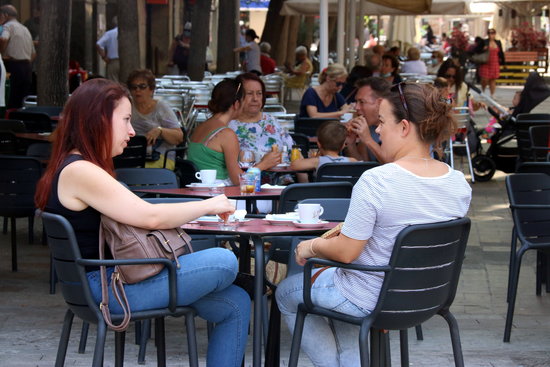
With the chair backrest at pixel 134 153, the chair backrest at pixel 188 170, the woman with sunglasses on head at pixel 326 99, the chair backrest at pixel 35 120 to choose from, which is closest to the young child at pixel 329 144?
the chair backrest at pixel 188 170

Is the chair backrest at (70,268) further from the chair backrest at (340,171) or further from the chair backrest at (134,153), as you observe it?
the chair backrest at (134,153)

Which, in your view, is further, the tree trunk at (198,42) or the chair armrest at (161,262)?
the tree trunk at (198,42)

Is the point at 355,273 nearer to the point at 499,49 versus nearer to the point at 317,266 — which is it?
the point at 317,266

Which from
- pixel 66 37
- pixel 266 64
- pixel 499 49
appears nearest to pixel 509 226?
pixel 66 37

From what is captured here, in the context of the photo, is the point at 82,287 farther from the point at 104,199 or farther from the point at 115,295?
the point at 104,199

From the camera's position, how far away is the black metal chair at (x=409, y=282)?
379 centimetres

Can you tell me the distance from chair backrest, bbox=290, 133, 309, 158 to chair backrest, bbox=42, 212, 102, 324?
16.3ft

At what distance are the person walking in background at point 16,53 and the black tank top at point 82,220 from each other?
12.7m

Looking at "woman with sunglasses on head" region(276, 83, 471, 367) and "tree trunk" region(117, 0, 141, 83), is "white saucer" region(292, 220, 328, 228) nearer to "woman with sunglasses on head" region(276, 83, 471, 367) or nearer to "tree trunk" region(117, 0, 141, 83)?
"woman with sunglasses on head" region(276, 83, 471, 367)

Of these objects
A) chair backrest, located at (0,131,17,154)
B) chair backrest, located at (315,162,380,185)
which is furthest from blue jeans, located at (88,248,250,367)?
chair backrest, located at (0,131,17,154)

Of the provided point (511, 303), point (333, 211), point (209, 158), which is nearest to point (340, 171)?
point (209, 158)

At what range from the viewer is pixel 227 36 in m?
21.7

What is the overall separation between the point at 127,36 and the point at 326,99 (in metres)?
3.01

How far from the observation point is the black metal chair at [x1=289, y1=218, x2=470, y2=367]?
379 cm
